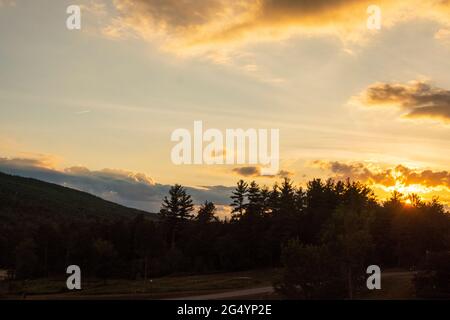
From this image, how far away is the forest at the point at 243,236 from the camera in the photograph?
60.6 m

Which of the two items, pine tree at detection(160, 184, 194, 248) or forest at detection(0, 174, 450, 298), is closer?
forest at detection(0, 174, 450, 298)

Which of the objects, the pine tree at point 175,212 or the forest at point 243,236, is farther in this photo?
the pine tree at point 175,212

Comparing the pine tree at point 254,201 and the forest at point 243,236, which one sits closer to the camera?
the forest at point 243,236

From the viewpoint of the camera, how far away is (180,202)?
343ft

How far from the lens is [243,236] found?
87.6 metres

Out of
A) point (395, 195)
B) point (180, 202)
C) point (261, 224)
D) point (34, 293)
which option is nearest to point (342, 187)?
point (395, 195)

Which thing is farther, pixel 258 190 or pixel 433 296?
pixel 258 190

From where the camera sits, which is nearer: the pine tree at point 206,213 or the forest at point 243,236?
the forest at point 243,236

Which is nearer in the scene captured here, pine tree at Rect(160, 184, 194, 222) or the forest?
the forest

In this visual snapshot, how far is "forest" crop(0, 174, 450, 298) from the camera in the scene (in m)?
60.6

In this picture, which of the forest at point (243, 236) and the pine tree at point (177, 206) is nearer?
the forest at point (243, 236)

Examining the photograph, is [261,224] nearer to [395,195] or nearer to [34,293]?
[395,195]
